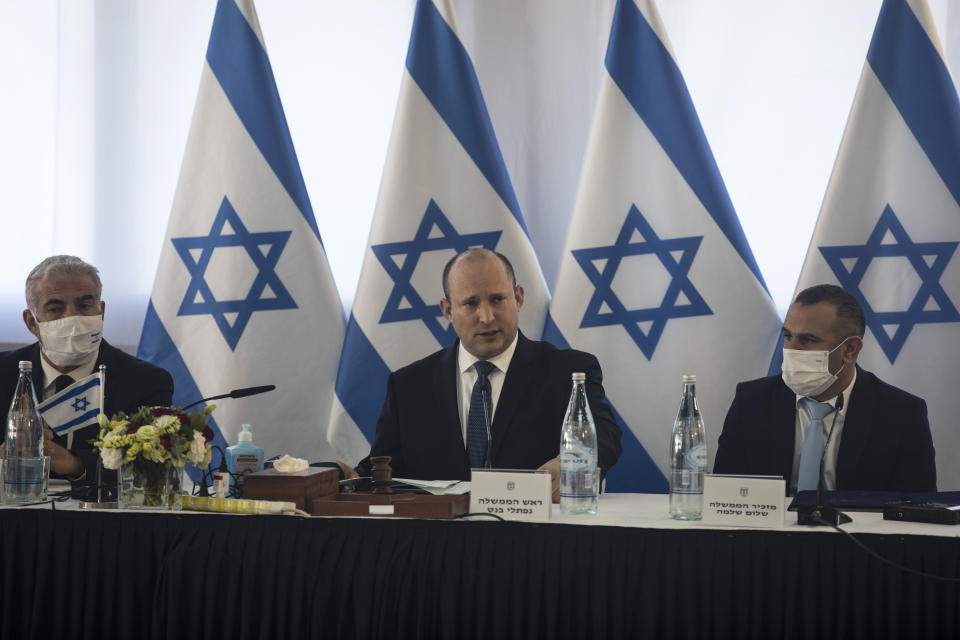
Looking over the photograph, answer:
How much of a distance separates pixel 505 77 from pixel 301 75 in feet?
3.36

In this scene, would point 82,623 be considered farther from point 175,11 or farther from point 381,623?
point 175,11

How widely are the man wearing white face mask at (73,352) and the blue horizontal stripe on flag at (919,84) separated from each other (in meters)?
3.04

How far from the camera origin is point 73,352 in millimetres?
3242

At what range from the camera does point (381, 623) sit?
6.66ft

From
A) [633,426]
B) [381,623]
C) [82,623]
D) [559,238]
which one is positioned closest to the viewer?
[381,623]

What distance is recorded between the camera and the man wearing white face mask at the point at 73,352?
3.22 metres

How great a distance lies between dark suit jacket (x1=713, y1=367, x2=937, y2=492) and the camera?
2910 millimetres

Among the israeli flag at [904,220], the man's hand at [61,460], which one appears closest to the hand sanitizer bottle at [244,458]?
the man's hand at [61,460]

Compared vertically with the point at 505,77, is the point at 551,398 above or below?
below

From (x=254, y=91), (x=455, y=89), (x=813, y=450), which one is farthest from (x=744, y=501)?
(x=254, y=91)

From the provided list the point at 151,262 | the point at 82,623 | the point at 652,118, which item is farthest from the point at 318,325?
the point at 82,623

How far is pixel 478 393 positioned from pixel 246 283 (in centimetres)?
138

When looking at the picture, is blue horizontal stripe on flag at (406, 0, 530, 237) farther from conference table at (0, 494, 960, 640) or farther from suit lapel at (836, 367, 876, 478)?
conference table at (0, 494, 960, 640)

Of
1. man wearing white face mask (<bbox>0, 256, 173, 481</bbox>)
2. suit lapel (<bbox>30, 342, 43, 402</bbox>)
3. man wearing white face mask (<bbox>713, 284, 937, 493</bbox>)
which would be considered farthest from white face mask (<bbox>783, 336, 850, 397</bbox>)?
suit lapel (<bbox>30, 342, 43, 402</bbox>)
